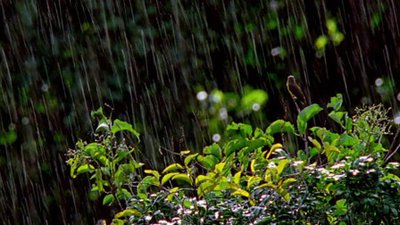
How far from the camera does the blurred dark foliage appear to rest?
135 inches

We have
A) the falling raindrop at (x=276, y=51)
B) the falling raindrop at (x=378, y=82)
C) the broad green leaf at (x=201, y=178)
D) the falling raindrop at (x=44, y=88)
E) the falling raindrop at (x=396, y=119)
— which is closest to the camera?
the broad green leaf at (x=201, y=178)

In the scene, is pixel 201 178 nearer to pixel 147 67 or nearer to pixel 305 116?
pixel 305 116

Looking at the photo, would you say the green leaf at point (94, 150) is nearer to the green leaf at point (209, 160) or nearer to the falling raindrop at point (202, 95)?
the green leaf at point (209, 160)

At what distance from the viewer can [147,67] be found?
3629mm

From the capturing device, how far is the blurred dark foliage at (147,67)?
3.43 m

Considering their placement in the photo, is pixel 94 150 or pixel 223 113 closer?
pixel 94 150

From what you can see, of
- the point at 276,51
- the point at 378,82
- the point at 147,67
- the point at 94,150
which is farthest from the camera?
the point at 147,67

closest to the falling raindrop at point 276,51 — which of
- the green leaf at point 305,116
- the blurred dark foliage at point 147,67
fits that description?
the blurred dark foliage at point 147,67

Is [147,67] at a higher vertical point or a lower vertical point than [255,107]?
higher

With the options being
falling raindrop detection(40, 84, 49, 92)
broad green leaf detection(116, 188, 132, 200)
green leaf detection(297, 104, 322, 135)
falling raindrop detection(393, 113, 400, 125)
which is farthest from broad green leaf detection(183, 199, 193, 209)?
falling raindrop detection(40, 84, 49, 92)

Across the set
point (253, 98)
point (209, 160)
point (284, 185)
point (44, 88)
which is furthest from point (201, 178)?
point (44, 88)

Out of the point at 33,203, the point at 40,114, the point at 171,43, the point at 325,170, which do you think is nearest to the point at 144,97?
the point at 171,43

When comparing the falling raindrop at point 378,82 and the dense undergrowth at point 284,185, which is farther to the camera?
the falling raindrop at point 378,82

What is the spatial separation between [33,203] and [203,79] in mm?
1100
